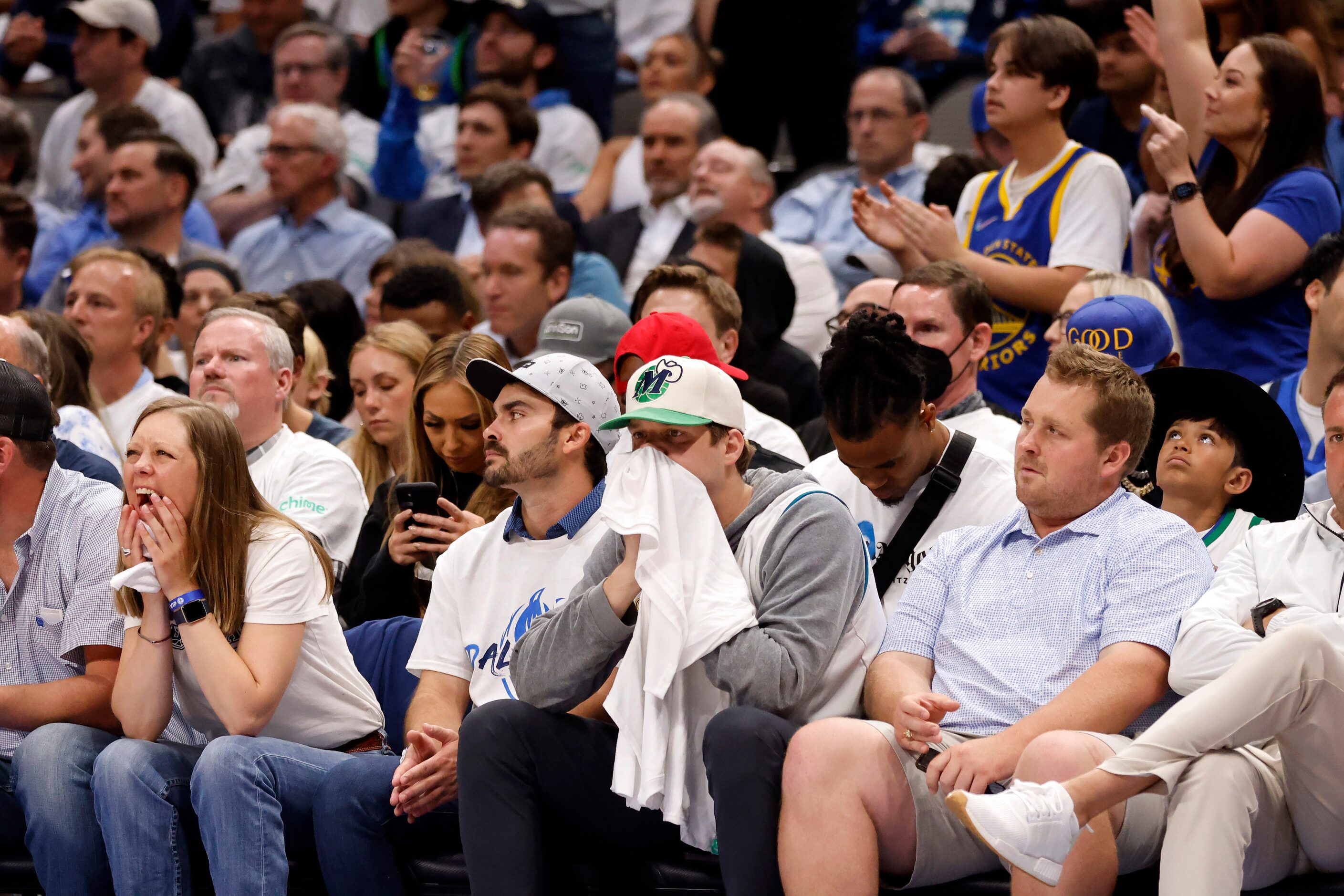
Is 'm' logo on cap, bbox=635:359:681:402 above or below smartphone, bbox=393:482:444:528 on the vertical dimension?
above

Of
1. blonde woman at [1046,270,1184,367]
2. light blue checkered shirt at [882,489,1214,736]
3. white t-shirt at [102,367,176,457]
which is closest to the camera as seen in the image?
light blue checkered shirt at [882,489,1214,736]

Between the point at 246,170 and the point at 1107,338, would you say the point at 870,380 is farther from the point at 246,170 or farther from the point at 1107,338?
the point at 246,170

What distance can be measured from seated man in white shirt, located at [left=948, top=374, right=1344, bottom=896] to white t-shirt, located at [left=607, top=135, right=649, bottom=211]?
17.1 ft

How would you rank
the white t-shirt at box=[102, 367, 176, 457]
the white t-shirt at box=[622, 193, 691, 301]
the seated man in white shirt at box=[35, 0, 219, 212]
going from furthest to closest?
1. the seated man in white shirt at box=[35, 0, 219, 212]
2. the white t-shirt at box=[622, 193, 691, 301]
3. the white t-shirt at box=[102, 367, 176, 457]

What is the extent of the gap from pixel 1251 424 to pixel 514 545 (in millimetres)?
1748

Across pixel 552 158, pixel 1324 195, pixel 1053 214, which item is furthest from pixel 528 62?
pixel 1324 195

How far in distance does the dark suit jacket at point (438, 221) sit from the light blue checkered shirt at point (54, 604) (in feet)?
13.8

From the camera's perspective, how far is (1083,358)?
342 centimetres

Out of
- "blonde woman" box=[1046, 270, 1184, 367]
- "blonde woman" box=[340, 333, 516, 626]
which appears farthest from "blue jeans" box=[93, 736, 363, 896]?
"blonde woman" box=[1046, 270, 1184, 367]

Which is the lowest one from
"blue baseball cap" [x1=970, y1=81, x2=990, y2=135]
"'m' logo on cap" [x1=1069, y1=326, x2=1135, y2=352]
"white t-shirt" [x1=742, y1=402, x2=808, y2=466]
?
"white t-shirt" [x1=742, y1=402, x2=808, y2=466]

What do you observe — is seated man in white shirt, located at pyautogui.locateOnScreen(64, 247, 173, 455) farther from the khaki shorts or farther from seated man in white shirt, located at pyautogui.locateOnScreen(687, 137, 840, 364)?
the khaki shorts

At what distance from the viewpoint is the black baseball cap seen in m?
3.88

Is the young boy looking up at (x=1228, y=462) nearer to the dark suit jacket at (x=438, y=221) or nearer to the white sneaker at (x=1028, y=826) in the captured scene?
Answer: the white sneaker at (x=1028, y=826)

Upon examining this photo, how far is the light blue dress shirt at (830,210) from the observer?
7.14 metres
